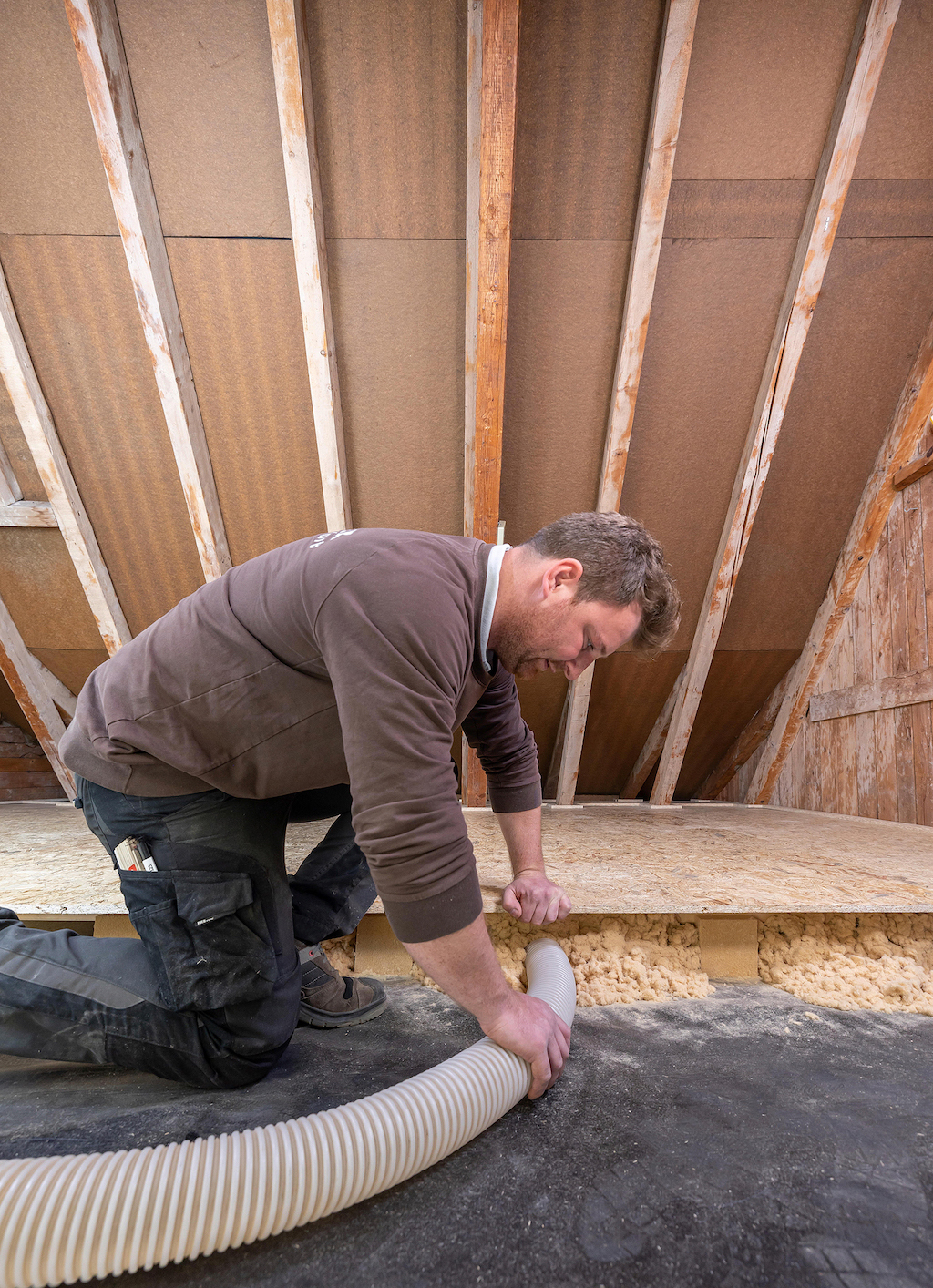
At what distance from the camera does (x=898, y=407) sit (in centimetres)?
282

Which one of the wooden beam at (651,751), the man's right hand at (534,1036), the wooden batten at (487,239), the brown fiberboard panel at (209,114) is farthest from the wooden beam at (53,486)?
the wooden beam at (651,751)

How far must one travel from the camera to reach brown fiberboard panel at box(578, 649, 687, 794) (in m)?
3.59

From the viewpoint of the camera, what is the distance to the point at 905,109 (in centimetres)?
221

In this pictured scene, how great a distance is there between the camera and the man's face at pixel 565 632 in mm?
1295

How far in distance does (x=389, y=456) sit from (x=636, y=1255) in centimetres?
256

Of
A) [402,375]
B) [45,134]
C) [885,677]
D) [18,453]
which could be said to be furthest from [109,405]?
[885,677]

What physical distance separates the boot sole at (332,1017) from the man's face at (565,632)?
89 cm

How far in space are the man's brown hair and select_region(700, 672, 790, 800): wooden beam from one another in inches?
108

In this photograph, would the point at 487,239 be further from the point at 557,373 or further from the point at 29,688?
the point at 29,688

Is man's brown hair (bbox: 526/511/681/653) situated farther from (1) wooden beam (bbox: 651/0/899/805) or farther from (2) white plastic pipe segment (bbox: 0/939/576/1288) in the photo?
(1) wooden beam (bbox: 651/0/899/805)

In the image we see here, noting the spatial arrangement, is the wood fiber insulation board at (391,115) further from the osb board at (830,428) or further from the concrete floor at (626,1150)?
the concrete floor at (626,1150)

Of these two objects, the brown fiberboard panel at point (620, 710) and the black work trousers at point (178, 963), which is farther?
the brown fiberboard panel at point (620, 710)

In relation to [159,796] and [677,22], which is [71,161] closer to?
[677,22]

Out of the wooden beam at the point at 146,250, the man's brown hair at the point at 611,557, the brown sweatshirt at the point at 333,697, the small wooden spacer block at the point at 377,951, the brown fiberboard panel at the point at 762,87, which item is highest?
the brown fiberboard panel at the point at 762,87
